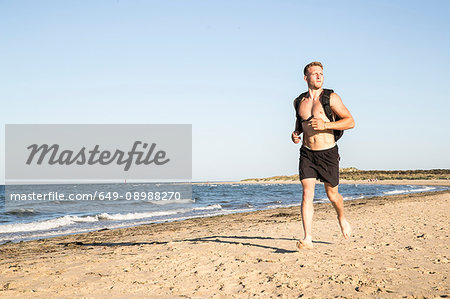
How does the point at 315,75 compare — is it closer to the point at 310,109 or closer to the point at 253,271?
the point at 310,109

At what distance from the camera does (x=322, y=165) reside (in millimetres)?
4871

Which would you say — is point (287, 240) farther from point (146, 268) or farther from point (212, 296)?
point (212, 296)

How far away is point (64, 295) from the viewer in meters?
3.75

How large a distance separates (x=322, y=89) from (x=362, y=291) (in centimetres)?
249

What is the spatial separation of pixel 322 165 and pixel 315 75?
1099 mm

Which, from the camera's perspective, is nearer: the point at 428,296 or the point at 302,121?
the point at 428,296

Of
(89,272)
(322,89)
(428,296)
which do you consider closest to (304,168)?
(322,89)

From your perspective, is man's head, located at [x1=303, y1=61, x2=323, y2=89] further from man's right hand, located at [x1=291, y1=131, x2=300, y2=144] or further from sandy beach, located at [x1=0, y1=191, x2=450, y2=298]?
sandy beach, located at [x1=0, y1=191, x2=450, y2=298]

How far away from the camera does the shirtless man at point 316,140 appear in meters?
4.77

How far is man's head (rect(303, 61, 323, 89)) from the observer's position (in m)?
4.86

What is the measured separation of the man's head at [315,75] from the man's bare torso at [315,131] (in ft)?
0.59

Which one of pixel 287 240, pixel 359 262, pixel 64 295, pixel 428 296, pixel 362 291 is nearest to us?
pixel 428 296

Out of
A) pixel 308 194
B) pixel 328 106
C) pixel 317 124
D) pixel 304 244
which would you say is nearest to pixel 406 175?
pixel 304 244

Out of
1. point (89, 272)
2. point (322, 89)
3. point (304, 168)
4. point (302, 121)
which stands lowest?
point (89, 272)
